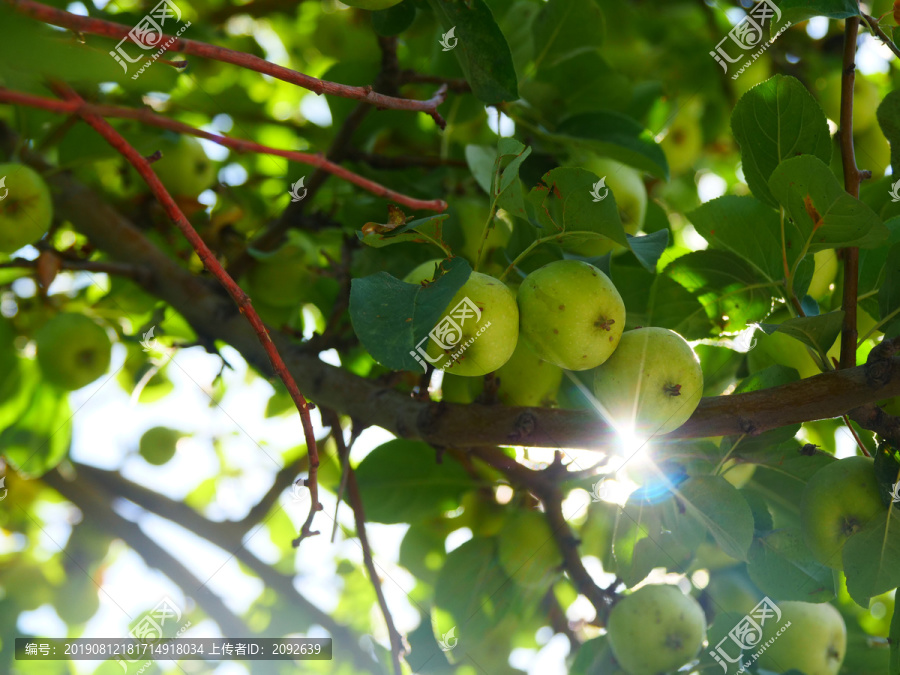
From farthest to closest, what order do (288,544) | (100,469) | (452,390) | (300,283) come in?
(288,544) < (100,469) < (300,283) < (452,390)

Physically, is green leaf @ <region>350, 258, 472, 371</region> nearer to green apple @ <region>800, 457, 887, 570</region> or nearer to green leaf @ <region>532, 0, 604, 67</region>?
green apple @ <region>800, 457, 887, 570</region>

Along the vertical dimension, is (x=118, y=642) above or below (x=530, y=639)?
above

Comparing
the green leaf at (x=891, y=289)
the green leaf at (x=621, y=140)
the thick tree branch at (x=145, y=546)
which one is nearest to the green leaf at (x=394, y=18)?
the green leaf at (x=621, y=140)

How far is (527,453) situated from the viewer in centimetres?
177

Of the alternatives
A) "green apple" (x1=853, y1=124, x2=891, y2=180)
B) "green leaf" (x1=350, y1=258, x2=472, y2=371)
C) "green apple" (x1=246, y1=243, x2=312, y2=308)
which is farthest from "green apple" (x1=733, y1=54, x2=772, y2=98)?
"green leaf" (x1=350, y1=258, x2=472, y2=371)

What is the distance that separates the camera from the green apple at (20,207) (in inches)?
62.3

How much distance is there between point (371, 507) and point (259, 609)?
165 centimetres

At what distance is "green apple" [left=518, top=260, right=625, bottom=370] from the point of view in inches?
44.2

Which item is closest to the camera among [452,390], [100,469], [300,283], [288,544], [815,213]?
[815,213]

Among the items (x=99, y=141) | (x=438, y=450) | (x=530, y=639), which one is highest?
(x=99, y=141)

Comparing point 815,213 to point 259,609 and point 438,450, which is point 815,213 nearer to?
point 438,450

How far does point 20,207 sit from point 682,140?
2.26 metres

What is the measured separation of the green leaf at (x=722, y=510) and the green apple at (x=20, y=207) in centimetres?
154

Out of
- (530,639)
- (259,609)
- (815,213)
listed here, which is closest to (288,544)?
(259,609)
